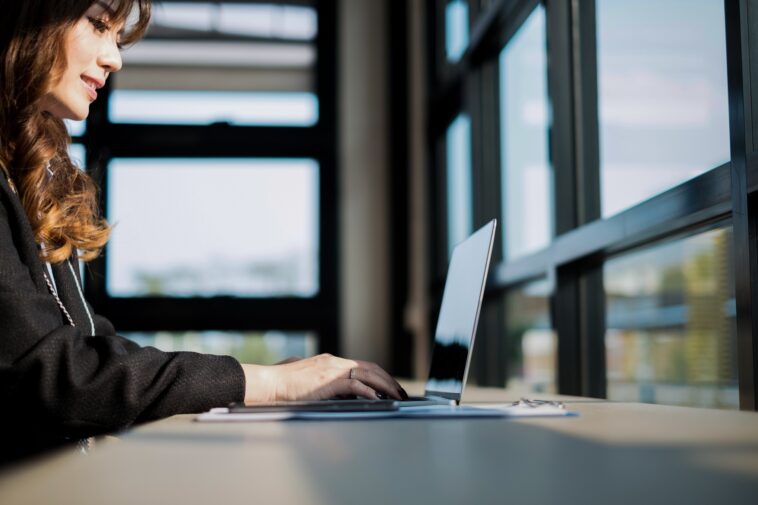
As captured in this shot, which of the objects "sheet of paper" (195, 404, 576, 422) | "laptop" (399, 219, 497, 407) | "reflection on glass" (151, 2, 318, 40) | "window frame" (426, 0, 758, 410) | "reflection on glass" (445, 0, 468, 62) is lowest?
"sheet of paper" (195, 404, 576, 422)

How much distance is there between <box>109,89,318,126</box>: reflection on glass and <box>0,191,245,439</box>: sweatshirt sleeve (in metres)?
3.38

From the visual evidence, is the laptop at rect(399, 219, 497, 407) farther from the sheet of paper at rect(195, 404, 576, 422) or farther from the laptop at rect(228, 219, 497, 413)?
the sheet of paper at rect(195, 404, 576, 422)

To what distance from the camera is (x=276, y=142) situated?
4.46 m

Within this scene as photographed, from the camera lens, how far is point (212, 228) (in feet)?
14.5

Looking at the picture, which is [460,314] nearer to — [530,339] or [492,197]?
[530,339]

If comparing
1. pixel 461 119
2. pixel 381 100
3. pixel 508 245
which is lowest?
pixel 508 245

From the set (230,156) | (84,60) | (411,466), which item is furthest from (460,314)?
(230,156)

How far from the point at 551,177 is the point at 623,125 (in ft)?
1.17

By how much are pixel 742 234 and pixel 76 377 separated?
3.51 feet

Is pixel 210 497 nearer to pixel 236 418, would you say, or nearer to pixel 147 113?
pixel 236 418

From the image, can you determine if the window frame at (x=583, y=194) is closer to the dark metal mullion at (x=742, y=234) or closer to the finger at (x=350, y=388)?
the dark metal mullion at (x=742, y=234)

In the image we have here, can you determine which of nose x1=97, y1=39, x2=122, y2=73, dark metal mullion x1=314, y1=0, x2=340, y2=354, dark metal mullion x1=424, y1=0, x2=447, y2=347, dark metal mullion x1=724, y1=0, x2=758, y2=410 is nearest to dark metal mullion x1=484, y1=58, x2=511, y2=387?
dark metal mullion x1=424, y1=0, x2=447, y2=347

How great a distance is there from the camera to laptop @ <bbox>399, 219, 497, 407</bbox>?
1.37m

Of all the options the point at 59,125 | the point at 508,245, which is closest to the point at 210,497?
the point at 59,125
